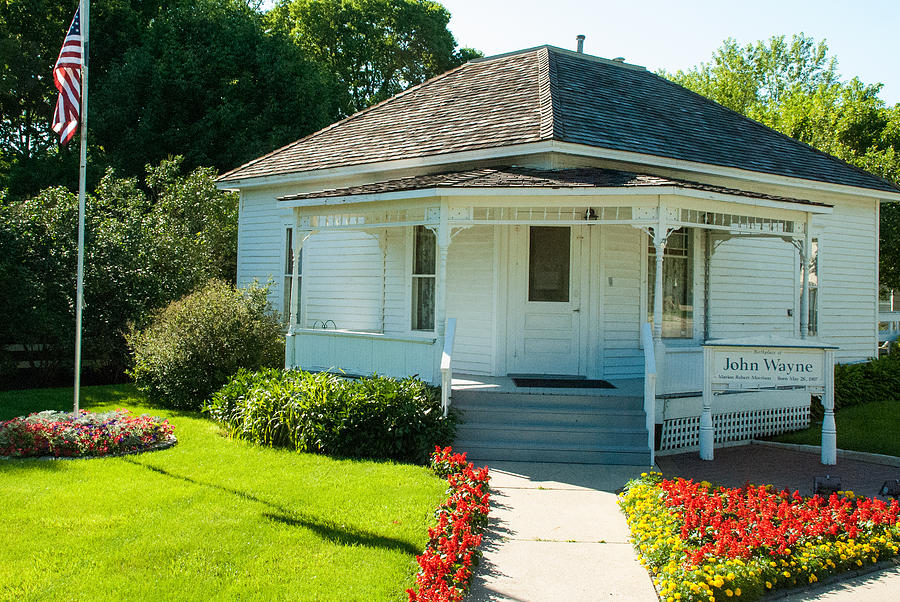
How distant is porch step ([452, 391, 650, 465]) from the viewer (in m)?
9.30

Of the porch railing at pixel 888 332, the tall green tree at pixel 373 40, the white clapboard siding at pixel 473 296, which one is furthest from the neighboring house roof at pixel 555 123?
the tall green tree at pixel 373 40

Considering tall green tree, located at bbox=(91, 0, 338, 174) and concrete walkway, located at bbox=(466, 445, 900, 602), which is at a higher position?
tall green tree, located at bbox=(91, 0, 338, 174)

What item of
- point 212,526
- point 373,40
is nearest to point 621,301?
point 212,526

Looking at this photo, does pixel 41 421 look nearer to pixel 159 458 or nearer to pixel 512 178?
pixel 159 458

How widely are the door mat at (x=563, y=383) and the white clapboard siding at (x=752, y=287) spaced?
3.26 meters

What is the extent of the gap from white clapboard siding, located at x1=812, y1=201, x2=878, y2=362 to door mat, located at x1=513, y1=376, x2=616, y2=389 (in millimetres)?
6694

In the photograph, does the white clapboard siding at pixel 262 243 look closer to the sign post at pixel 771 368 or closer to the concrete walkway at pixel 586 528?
the concrete walkway at pixel 586 528

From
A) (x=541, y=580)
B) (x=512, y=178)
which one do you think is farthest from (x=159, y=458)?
(x=512, y=178)

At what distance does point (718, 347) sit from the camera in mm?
9555

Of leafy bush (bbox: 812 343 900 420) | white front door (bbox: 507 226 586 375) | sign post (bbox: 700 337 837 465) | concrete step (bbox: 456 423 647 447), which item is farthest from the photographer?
leafy bush (bbox: 812 343 900 420)

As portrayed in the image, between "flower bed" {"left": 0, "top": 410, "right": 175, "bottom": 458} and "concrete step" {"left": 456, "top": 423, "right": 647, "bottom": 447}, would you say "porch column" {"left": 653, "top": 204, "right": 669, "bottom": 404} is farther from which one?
"flower bed" {"left": 0, "top": 410, "right": 175, "bottom": 458}

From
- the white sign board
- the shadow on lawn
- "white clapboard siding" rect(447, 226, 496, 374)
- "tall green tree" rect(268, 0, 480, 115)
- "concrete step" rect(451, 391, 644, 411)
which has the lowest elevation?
the shadow on lawn

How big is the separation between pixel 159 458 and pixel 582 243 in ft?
23.1

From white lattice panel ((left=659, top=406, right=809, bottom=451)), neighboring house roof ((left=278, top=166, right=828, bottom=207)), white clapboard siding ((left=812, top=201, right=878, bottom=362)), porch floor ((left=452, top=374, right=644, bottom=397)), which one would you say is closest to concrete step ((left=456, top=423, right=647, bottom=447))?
porch floor ((left=452, top=374, right=644, bottom=397))
